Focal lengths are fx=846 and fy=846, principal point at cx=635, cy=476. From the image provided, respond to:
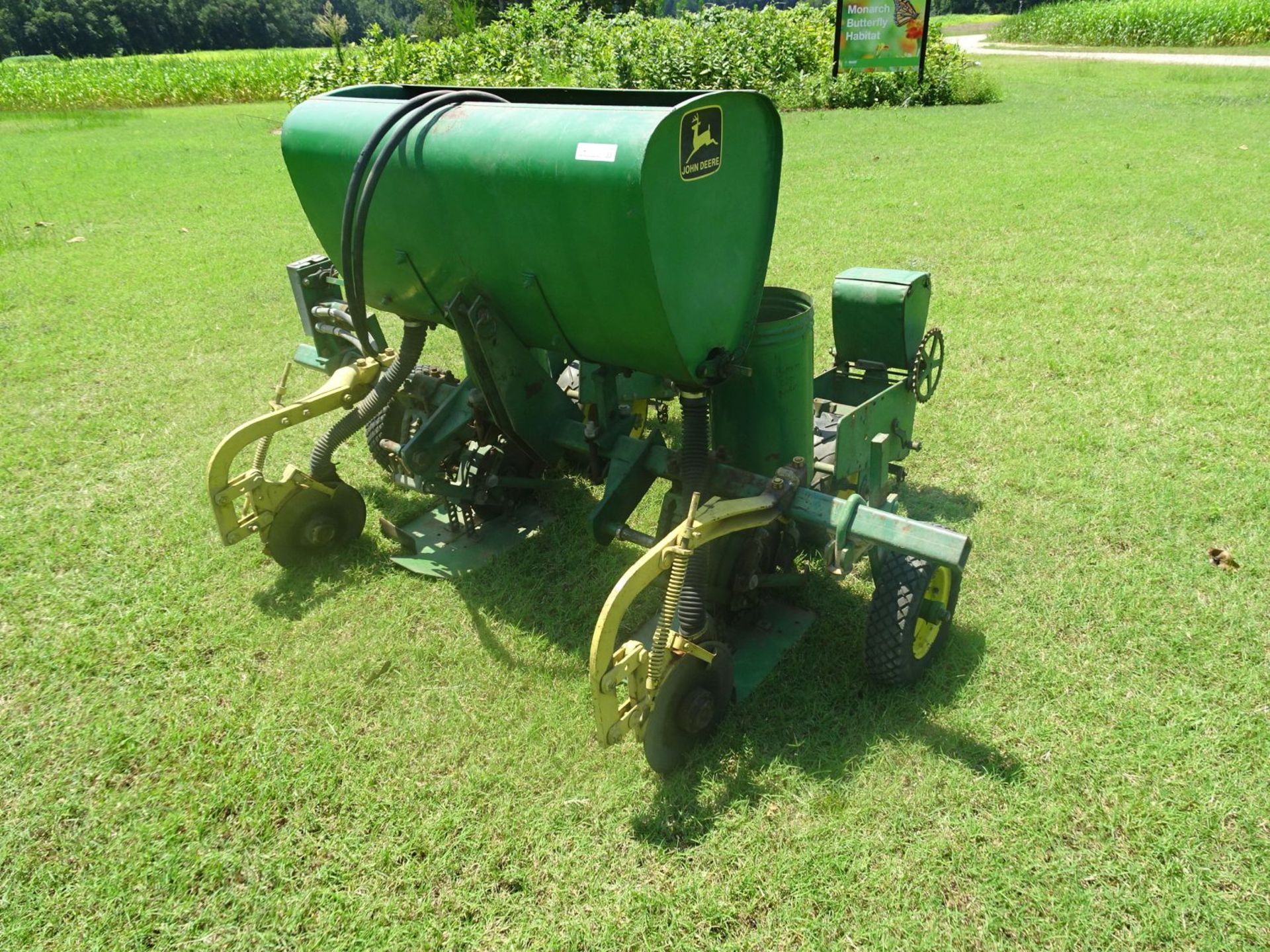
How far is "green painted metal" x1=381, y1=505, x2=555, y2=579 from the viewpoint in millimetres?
4508

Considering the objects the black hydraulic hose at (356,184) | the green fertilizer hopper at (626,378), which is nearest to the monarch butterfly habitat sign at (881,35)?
the green fertilizer hopper at (626,378)

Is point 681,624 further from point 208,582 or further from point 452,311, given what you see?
point 208,582

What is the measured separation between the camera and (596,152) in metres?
2.76

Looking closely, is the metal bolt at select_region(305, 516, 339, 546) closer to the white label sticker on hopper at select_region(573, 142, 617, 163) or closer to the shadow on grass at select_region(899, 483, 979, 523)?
the white label sticker on hopper at select_region(573, 142, 617, 163)

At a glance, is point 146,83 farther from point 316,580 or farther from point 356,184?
point 356,184

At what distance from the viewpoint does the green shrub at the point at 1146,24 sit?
87.2ft

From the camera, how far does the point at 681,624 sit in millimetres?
2994

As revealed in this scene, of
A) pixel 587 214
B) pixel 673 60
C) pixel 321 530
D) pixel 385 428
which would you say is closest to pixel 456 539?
pixel 321 530

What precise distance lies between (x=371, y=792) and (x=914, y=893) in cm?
197

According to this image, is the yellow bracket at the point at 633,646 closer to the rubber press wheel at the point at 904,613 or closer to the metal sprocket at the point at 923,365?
the rubber press wheel at the point at 904,613

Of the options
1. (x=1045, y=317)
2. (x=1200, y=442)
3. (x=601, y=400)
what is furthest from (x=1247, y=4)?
(x=601, y=400)

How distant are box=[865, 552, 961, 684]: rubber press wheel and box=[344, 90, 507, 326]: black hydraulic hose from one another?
2.49 metres

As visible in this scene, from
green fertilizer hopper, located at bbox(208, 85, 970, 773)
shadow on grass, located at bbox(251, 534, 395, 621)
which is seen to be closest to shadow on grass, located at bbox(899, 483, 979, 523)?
green fertilizer hopper, located at bbox(208, 85, 970, 773)

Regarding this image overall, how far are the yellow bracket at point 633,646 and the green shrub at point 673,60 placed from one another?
1635 cm
